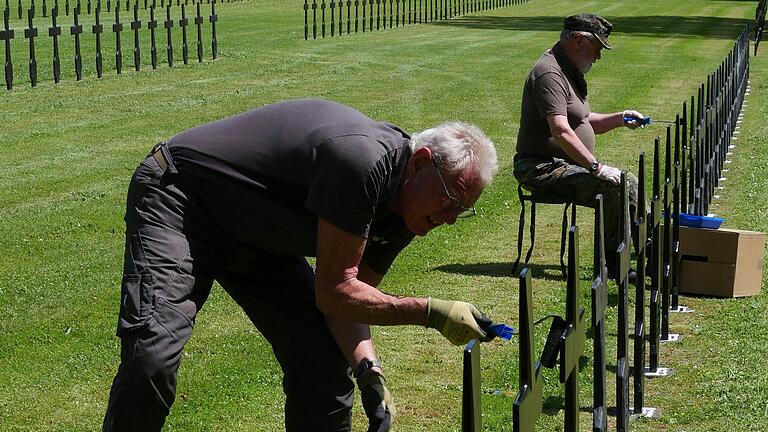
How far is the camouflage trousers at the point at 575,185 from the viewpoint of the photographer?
350 inches

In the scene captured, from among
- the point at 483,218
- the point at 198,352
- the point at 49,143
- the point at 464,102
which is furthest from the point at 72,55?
the point at 198,352

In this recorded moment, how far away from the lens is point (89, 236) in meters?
10.8

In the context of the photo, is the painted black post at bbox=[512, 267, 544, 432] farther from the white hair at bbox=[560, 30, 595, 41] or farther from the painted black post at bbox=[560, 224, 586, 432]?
the white hair at bbox=[560, 30, 595, 41]

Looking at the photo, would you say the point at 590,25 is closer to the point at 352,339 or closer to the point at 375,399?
the point at 352,339

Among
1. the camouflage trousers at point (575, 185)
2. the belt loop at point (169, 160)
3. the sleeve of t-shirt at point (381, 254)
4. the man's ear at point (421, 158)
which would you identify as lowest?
the camouflage trousers at point (575, 185)

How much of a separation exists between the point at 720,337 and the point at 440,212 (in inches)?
165

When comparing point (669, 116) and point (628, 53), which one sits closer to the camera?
point (669, 116)

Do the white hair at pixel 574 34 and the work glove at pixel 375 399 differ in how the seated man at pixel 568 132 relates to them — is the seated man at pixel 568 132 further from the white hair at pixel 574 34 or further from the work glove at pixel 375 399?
the work glove at pixel 375 399

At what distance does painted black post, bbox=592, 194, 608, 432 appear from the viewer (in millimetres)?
4785

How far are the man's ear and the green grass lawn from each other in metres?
2.33

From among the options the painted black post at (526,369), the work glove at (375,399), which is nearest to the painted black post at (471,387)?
the painted black post at (526,369)

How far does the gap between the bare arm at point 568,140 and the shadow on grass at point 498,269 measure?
1.18 metres

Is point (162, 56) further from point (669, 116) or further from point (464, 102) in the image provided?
point (669, 116)

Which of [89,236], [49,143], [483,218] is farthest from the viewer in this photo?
[49,143]
